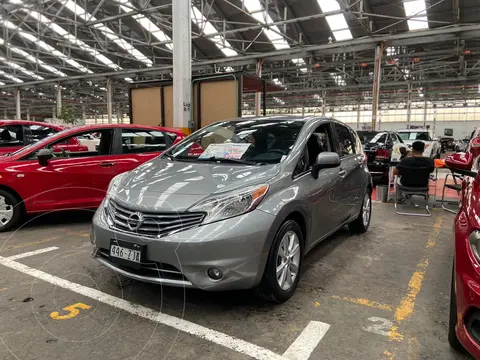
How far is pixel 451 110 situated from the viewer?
41.1 metres

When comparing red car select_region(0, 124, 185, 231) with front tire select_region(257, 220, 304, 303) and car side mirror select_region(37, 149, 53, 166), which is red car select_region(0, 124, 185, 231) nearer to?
car side mirror select_region(37, 149, 53, 166)

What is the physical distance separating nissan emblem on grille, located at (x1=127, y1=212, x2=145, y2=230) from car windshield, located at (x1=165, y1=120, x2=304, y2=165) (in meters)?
1.02

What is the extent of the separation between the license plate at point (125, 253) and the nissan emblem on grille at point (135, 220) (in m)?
0.15

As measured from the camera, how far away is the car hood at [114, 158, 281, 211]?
253cm

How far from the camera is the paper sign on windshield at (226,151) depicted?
3.27m

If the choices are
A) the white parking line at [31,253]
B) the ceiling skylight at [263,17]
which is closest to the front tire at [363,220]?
the white parking line at [31,253]

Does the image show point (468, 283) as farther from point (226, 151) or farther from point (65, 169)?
point (65, 169)

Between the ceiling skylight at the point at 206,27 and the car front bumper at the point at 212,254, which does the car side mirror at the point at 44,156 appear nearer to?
the car front bumper at the point at 212,254

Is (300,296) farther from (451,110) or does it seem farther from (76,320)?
(451,110)

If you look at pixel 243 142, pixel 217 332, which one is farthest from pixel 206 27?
pixel 217 332

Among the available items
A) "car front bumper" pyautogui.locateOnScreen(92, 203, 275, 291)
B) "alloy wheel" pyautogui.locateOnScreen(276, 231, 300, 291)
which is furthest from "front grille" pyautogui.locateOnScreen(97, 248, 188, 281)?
"alloy wheel" pyautogui.locateOnScreen(276, 231, 300, 291)

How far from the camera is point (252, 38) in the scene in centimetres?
1653

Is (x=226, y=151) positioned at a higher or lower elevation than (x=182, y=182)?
higher

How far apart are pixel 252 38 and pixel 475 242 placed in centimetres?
1616
